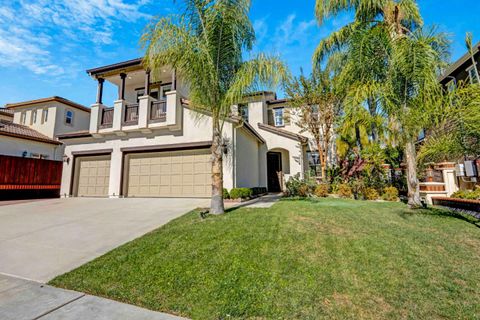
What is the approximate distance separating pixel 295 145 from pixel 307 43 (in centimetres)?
598

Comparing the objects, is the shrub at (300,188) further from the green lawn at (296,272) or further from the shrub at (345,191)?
the green lawn at (296,272)

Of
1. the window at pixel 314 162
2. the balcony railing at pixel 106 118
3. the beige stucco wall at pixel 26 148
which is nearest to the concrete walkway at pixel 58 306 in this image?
the balcony railing at pixel 106 118

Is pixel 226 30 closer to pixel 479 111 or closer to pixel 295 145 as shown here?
pixel 479 111

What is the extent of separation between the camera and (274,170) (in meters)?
17.2

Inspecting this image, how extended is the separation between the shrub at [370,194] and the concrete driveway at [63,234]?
28.0ft

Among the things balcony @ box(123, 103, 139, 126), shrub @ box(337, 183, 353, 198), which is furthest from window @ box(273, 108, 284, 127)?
balcony @ box(123, 103, 139, 126)

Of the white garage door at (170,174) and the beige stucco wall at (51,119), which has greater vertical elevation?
the beige stucco wall at (51,119)

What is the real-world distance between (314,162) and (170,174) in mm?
9376

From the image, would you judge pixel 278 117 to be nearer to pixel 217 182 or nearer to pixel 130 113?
pixel 130 113

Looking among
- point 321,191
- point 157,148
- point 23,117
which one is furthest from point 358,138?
point 23,117

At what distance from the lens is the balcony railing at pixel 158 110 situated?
12.5 m

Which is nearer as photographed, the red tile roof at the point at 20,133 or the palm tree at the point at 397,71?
the palm tree at the point at 397,71

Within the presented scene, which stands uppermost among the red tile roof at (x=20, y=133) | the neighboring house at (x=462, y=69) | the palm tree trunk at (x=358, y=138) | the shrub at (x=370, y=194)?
the neighboring house at (x=462, y=69)

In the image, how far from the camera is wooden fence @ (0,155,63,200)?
12898 millimetres
